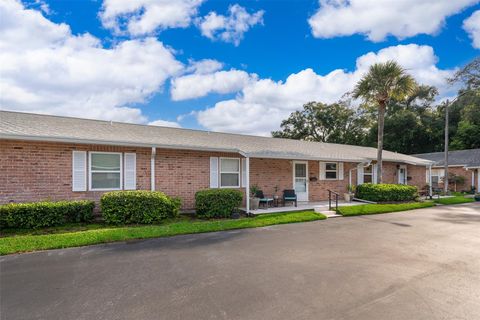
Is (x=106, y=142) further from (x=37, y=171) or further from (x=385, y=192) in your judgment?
(x=385, y=192)

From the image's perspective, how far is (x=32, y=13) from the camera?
338 inches

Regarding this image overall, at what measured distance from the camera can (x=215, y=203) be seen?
10.2 m

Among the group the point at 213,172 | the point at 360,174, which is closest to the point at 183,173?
the point at 213,172

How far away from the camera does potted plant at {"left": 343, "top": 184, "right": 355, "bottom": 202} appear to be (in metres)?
15.4

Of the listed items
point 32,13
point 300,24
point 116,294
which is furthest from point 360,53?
point 116,294

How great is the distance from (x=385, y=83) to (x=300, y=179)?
7390 mm

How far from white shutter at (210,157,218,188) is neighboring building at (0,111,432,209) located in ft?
0.14

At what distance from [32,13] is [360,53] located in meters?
15.5

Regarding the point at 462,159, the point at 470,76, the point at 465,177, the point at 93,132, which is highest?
the point at 470,76

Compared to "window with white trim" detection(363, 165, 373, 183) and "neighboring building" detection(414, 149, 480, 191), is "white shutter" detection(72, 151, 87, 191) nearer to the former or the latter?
"window with white trim" detection(363, 165, 373, 183)

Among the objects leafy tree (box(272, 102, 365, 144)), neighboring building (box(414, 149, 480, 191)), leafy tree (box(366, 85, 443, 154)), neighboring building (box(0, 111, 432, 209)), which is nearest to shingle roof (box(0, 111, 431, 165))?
neighboring building (box(0, 111, 432, 209))

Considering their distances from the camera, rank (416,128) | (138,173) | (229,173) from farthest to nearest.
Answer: (416,128) < (229,173) < (138,173)

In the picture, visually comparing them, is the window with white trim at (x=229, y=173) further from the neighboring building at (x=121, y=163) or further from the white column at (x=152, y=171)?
the white column at (x=152, y=171)

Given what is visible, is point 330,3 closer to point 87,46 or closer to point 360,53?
point 360,53
